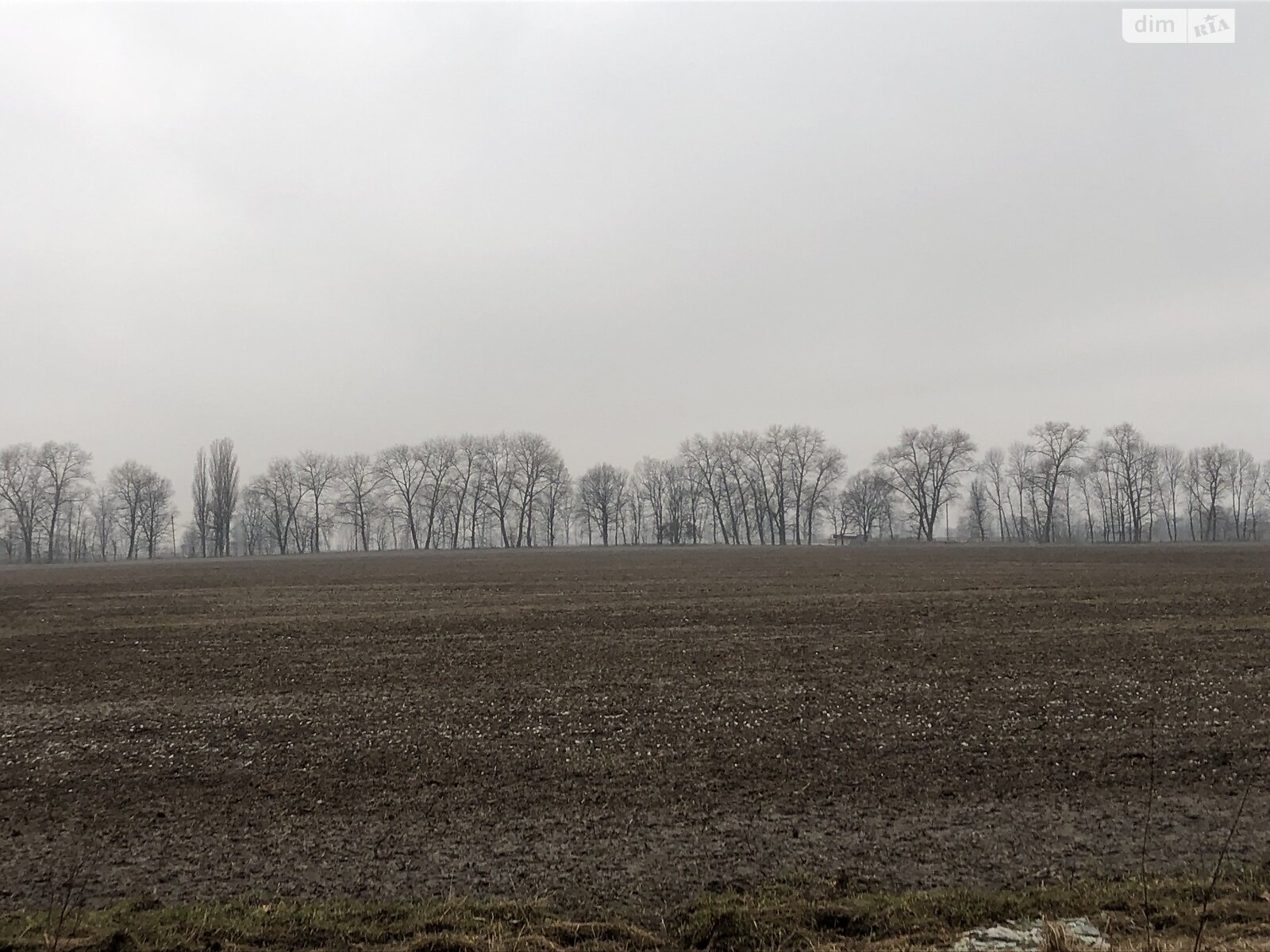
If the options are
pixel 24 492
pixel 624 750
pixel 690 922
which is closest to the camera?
pixel 690 922

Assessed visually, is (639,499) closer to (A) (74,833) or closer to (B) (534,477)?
(B) (534,477)

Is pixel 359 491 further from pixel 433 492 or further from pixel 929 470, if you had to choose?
pixel 929 470

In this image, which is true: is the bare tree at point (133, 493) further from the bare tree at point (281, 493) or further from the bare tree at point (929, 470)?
the bare tree at point (929, 470)

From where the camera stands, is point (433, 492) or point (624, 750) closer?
point (624, 750)

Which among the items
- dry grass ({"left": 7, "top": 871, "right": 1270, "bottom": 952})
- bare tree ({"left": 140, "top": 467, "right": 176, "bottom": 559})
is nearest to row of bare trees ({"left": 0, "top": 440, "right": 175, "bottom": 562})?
bare tree ({"left": 140, "top": 467, "right": 176, "bottom": 559})

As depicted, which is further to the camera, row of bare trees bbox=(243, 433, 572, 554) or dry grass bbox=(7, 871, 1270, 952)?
row of bare trees bbox=(243, 433, 572, 554)

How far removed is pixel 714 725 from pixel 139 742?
8.87 m

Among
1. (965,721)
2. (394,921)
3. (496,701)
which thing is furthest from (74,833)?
(965,721)

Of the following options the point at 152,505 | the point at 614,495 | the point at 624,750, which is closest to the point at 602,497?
the point at 614,495

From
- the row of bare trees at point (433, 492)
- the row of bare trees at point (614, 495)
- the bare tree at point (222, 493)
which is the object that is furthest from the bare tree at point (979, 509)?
the bare tree at point (222, 493)

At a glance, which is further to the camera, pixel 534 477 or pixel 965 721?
pixel 534 477

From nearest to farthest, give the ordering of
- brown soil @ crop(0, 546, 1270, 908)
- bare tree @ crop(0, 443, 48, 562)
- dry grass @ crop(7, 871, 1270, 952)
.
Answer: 1. dry grass @ crop(7, 871, 1270, 952)
2. brown soil @ crop(0, 546, 1270, 908)
3. bare tree @ crop(0, 443, 48, 562)

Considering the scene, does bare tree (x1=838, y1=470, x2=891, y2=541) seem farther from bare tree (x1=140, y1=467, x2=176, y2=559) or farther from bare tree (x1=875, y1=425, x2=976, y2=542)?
bare tree (x1=140, y1=467, x2=176, y2=559)

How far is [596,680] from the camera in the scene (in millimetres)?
14727
